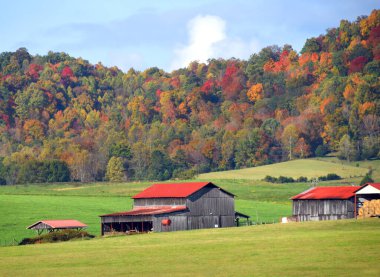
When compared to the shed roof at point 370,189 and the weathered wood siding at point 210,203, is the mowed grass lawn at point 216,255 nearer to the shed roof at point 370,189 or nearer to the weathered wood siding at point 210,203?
the shed roof at point 370,189

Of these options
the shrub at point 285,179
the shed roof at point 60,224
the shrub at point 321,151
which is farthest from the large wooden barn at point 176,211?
the shrub at point 321,151

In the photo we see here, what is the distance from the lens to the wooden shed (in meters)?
96.9

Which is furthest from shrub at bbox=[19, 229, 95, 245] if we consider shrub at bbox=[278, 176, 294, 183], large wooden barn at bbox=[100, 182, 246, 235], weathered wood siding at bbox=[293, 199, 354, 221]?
shrub at bbox=[278, 176, 294, 183]

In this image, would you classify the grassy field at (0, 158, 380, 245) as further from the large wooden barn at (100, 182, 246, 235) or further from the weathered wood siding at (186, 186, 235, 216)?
the weathered wood siding at (186, 186, 235, 216)

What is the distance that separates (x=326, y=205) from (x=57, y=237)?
3005 cm

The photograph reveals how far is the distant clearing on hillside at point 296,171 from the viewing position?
546 ft

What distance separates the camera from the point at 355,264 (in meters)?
51.8

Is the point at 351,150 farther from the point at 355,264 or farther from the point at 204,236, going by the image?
the point at 355,264

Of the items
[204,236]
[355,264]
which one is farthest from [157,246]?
[355,264]

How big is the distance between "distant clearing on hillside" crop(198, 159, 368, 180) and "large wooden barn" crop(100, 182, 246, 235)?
62.2 meters

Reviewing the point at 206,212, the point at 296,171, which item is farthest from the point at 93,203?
the point at 296,171

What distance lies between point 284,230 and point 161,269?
28.3 meters

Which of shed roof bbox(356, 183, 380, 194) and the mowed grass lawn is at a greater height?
shed roof bbox(356, 183, 380, 194)

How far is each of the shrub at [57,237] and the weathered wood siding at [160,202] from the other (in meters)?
16.3
